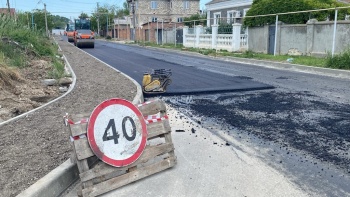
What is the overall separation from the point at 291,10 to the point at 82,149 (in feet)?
71.0

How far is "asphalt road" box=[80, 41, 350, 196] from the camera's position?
4.40 m

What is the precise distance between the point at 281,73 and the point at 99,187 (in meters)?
12.0

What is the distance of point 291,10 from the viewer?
2239cm

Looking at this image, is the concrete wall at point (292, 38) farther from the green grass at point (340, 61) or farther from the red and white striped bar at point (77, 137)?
the red and white striped bar at point (77, 137)

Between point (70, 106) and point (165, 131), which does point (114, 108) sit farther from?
point (70, 106)

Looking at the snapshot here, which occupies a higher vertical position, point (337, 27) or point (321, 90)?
point (337, 27)

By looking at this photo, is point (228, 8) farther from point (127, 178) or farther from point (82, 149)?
point (82, 149)

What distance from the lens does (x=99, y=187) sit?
386 cm

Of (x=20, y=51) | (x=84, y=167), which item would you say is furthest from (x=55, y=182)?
(x=20, y=51)

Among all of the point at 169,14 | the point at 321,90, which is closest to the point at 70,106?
the point at 321,90

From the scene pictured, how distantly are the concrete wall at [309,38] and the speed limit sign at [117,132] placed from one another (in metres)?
15.3

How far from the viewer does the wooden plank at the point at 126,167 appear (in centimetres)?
379

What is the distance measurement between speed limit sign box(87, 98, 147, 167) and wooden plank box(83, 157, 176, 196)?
17cm

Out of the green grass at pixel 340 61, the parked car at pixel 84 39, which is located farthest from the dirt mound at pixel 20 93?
the parked car at pixel 84 39
